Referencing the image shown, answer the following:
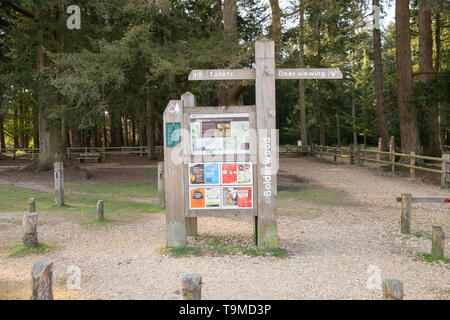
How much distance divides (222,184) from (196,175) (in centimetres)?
44

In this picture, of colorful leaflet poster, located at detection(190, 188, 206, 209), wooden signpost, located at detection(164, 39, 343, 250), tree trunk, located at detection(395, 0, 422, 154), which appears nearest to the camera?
wooden signpost, located at detection(164, 39, 343, 250)

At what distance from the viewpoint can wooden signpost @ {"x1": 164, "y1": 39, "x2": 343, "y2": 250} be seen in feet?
21.7

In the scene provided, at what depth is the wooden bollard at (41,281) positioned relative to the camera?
3.47 metres

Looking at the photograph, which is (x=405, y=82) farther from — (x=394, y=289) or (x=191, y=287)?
(x=191, y=287)

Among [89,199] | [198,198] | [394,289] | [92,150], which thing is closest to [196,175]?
[198,198]

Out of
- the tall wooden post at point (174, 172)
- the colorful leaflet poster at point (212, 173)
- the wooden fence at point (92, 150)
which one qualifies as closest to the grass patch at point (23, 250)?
the tall wooden post at point (174, 172)

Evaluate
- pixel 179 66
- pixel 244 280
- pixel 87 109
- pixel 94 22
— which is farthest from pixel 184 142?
pixel 94 22

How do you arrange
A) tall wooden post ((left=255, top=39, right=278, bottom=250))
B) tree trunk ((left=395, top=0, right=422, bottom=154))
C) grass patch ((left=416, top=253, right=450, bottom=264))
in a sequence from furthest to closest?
1. tree trunk ((left=395, top=0, right=422, bottom=154))
2. tall wooden post ((left=255, top=39, right=278, bottom=250))
3. grass patch ((left=416, top=253, right=450, bottom=264))

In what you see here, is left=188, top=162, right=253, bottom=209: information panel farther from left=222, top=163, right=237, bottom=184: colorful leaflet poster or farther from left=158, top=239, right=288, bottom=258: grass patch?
left=158, top=239, right=288, bottom=258: grass patch

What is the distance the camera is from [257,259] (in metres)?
6.32

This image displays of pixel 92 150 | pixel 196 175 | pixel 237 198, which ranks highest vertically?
pixel 92 150

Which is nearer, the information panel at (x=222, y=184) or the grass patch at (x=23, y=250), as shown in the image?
the grass patch at (x=23, y=250)

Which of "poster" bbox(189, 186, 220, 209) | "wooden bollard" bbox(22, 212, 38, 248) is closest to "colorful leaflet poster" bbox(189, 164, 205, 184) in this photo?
"poster" bbox(189, 186, 220, 209)

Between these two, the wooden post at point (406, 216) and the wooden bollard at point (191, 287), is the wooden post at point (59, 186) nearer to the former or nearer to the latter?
the wooden post at point (406, 216)
